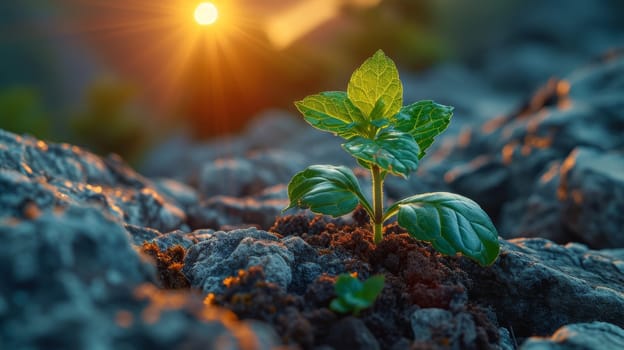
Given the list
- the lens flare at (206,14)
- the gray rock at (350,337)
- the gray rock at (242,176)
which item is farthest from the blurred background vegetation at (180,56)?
the gray rock at (350,337)

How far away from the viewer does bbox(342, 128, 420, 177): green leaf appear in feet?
7.89

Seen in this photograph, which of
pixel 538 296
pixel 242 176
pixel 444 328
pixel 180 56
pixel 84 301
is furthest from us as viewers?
pixel 180 56

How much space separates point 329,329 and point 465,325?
24.8 inches

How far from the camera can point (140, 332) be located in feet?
5.12

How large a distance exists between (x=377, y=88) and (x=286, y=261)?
3.51 ft

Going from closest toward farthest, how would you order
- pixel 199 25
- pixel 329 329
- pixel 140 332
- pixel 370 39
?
pixel 140 332 < pixel 329 329 < pixel 199 25 < pixel 370 39

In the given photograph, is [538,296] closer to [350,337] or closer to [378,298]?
[378,298]

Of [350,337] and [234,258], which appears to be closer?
[350,337]

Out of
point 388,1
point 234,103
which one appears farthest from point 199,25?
point 388,1

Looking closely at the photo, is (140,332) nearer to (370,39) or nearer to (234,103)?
(234,103)

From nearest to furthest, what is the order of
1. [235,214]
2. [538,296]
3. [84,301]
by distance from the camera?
[84,301]
[538,296]
[235,214]

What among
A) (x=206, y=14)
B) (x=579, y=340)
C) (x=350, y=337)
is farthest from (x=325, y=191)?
(x=206, y=14)

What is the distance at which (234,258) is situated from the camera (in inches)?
103

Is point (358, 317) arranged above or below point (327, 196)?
below
